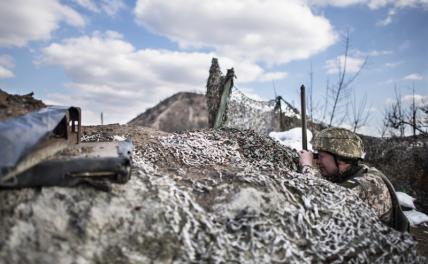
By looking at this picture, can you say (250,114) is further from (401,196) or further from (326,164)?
(326,164)

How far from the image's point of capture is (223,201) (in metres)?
3.06

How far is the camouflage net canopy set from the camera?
914 cm

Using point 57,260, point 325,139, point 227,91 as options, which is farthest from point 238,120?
point 57,260

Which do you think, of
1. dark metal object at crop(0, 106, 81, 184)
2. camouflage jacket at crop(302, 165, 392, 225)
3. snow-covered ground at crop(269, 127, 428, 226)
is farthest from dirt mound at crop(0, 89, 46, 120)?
snow-covered ground at crop(269, 127, 428, 226)

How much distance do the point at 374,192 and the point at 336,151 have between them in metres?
0.73

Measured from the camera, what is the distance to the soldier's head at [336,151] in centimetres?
447

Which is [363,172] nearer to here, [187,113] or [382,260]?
[382,260]

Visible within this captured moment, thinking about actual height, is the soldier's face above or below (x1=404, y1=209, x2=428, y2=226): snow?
above

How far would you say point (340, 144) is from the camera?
4.52m

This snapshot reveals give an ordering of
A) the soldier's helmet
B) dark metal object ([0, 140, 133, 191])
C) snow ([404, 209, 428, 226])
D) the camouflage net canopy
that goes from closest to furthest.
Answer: dark metal object ([0, 140, 133, 191]), the soldier's helmet, snow ([404, 209, 428, 226]), the camouflage net canopy

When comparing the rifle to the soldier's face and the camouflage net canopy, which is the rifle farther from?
the camouflage net canopy

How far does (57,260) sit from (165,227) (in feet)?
2.39

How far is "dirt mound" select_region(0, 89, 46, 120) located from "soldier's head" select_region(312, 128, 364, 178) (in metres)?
3.12

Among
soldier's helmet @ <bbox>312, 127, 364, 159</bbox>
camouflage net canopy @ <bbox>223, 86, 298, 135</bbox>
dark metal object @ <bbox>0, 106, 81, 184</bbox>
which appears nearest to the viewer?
dark metal object @ <bbox>0, 106, 81, 184</bbox>
